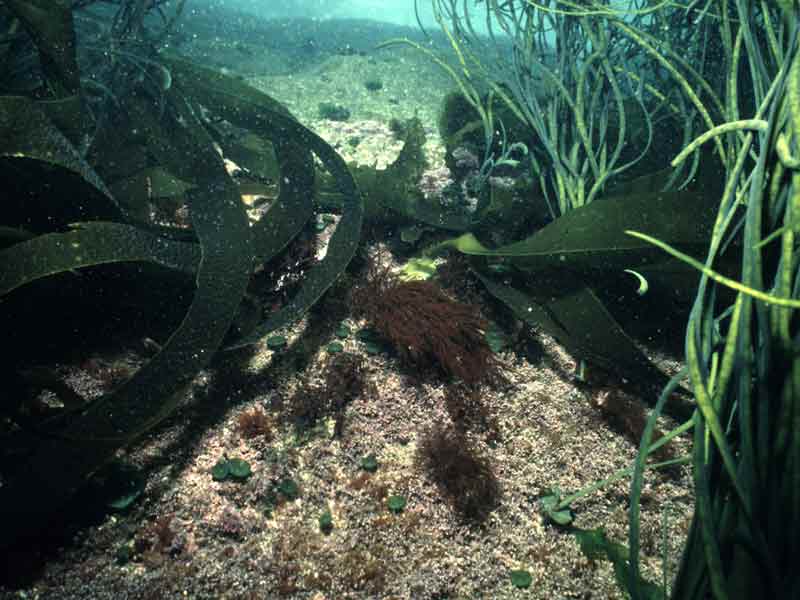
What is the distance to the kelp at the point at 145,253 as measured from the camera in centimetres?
171

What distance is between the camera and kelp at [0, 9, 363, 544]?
171 cm

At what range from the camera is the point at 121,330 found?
2420mm

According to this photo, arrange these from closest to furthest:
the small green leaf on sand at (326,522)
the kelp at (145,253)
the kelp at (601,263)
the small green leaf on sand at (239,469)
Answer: the kelp at (145,253) < the small green leaf on sand at (326,522) < the small green leaf on sand at (239,469) < the kelp at (601,263)

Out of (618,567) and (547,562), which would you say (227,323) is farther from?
(618,567)

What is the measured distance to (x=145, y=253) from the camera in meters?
2.19

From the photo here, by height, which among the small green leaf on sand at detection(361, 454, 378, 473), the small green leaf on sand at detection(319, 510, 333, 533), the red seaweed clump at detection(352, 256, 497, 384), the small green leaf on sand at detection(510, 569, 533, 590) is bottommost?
the small green leaf on sand at detection(510, 569, 533, 590)

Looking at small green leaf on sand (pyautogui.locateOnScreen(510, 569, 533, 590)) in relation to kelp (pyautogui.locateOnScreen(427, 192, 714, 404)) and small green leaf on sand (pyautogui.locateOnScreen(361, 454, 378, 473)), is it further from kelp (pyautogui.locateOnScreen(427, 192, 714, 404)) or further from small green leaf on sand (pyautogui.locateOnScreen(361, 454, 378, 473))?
kelp (pyautogui.locateOnScreen(427, 192, 714, 404))

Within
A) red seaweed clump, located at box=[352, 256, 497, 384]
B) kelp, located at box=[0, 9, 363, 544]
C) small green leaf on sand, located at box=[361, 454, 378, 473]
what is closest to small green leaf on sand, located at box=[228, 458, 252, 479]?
kelp, located at box=[0, 9, 363, 544]

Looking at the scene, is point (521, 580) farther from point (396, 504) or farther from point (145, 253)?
point (145, 253)

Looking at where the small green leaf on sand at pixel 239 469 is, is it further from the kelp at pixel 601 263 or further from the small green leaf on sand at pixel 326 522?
the kelp at pixel 601 263

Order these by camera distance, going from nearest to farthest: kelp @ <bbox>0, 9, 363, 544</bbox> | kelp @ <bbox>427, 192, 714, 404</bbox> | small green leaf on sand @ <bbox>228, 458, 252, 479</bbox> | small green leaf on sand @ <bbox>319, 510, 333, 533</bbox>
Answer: kelp @ <bbox>0, 9, 363, 544</bbox>, small green leaf on sand @ <bbox>319, 510, 333, 533</bbox>, small green leaf on sand @ <bbox>228, 458, 252, 479</bbox>, kelp @ <bbox>427, 192, 714, 404</bbox>

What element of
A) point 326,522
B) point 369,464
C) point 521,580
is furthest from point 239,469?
point 521,580

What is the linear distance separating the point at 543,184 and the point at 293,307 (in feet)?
7.16

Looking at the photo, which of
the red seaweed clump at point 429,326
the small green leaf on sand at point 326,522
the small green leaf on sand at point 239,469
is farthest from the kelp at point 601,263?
the small green leaf on sand at point 239,469
